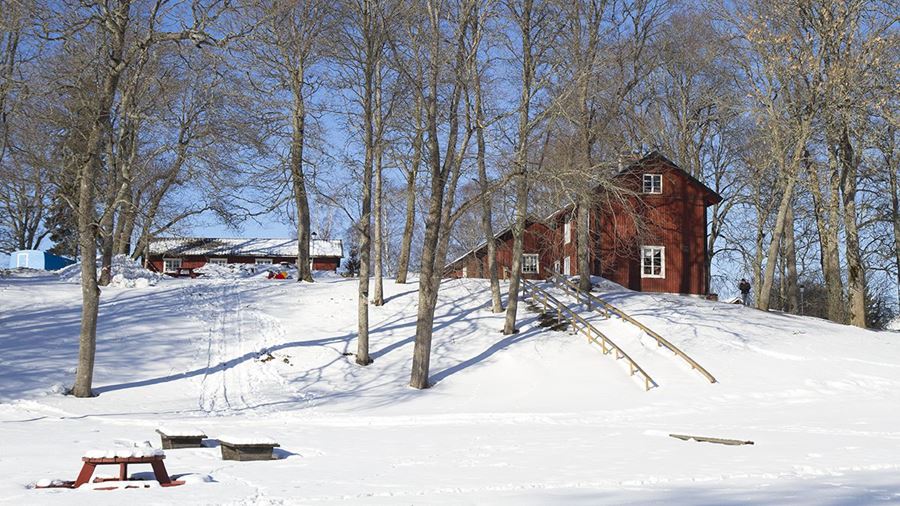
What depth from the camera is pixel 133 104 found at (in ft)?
76.7

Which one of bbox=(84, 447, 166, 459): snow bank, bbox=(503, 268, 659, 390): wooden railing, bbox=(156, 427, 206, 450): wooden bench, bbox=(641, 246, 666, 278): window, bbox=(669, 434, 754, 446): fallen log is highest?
bbox=(641, 246, 666, 278): window

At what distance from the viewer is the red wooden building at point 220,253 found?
187ft

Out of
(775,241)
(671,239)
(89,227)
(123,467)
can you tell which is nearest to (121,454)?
(123,467)

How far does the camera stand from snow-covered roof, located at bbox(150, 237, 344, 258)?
57.0 m

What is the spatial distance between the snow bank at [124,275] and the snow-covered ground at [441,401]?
751mm

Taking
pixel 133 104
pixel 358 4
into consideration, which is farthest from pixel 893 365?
pixel 133 104

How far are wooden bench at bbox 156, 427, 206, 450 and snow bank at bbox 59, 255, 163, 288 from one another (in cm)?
1922

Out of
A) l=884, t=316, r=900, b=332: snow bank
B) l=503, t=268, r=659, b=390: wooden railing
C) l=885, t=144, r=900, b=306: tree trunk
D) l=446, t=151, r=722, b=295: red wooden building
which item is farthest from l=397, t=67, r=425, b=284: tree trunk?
l=884, t=316, r=900, b=332: snow bank

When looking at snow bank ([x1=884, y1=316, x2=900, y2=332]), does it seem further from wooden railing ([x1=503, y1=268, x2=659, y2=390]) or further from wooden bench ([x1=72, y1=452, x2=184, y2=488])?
wooden bench ([x1=72, y1=452, x2=184, y2=488])

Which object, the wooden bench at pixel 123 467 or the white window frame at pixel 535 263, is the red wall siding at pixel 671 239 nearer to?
the white window frame at pixel 535 263

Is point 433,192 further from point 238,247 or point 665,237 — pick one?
point 238,247

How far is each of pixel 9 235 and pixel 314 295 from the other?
912 inches

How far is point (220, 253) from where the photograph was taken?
57250mm

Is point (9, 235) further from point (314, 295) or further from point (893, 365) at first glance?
point (893, 365)
